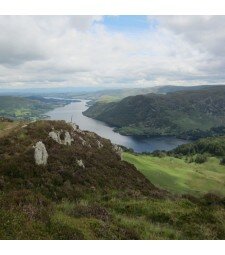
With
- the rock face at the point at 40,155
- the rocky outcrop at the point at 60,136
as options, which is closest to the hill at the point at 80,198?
the rock face at the point at 40,155

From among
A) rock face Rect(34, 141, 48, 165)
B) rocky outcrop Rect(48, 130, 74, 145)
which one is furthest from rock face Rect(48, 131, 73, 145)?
rock face Rect(34, 141, 48, 165)

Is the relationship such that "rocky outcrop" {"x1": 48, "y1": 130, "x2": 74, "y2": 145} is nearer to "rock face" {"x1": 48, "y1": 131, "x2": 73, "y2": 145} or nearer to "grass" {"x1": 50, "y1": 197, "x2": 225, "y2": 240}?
"rock face" {"x1": 48, "y1": 131, "x2": 73, "y2": 145}

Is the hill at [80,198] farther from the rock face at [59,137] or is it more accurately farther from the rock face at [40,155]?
the rock face at [59,137]

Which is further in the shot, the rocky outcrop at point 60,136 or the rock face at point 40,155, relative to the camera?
the rocky outcrop at point 60,136

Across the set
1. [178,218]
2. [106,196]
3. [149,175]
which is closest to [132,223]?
[178,218]

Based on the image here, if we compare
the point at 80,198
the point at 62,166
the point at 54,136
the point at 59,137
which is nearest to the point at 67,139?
the point at 59,137

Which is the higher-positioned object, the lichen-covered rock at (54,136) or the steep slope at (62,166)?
the lichen-covered rock at (54,136)
